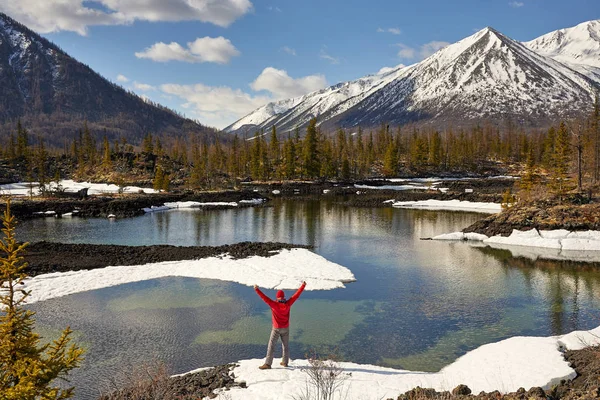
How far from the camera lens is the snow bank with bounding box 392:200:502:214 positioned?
60562 millimetres

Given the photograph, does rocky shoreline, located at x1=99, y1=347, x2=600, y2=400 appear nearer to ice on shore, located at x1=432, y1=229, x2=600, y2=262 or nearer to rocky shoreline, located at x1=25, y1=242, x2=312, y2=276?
rocky shoreline, located at x1=25, y1=242, x2=312, y2=276

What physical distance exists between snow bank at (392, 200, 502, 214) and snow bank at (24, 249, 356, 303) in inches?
1572

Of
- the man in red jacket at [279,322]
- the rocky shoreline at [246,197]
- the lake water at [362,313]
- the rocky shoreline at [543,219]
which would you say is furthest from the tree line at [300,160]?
the man in red jacket at [279,322]

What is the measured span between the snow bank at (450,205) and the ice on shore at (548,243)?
75.4ft

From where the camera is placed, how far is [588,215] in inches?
1452

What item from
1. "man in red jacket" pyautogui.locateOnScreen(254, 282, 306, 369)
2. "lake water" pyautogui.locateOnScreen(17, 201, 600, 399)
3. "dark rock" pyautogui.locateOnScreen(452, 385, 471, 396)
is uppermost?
"man in red jacket" pyautogui.locateOnScreen(254, 282, 306, 369)

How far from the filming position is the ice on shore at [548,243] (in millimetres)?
32406

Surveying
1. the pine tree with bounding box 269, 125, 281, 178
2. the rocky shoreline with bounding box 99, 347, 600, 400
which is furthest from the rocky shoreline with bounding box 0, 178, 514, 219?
the rocky shoreline with bounding box 99, 347, 600, 400

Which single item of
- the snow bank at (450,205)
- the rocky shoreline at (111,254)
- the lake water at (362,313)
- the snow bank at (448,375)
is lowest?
the lake water at (362,313)

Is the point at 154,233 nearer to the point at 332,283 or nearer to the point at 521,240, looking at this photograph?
the point at 332,283

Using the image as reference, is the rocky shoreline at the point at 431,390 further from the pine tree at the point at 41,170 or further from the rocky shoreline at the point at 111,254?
the pine tree at the point at 41,170

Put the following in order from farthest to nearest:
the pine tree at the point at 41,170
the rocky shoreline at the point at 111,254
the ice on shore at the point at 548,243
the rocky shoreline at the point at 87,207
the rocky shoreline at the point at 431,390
A: the pine tree at the point at 41,170 → the rocky shoreline at the point at 87,207 → the ice on shore at the point at 548,243 → the rocky shoreline at the point at 111,254 → the rocky shoreline at the point at 431,390

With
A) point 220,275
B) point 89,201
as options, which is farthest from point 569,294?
point 89,201

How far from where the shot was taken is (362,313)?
19203 mm
